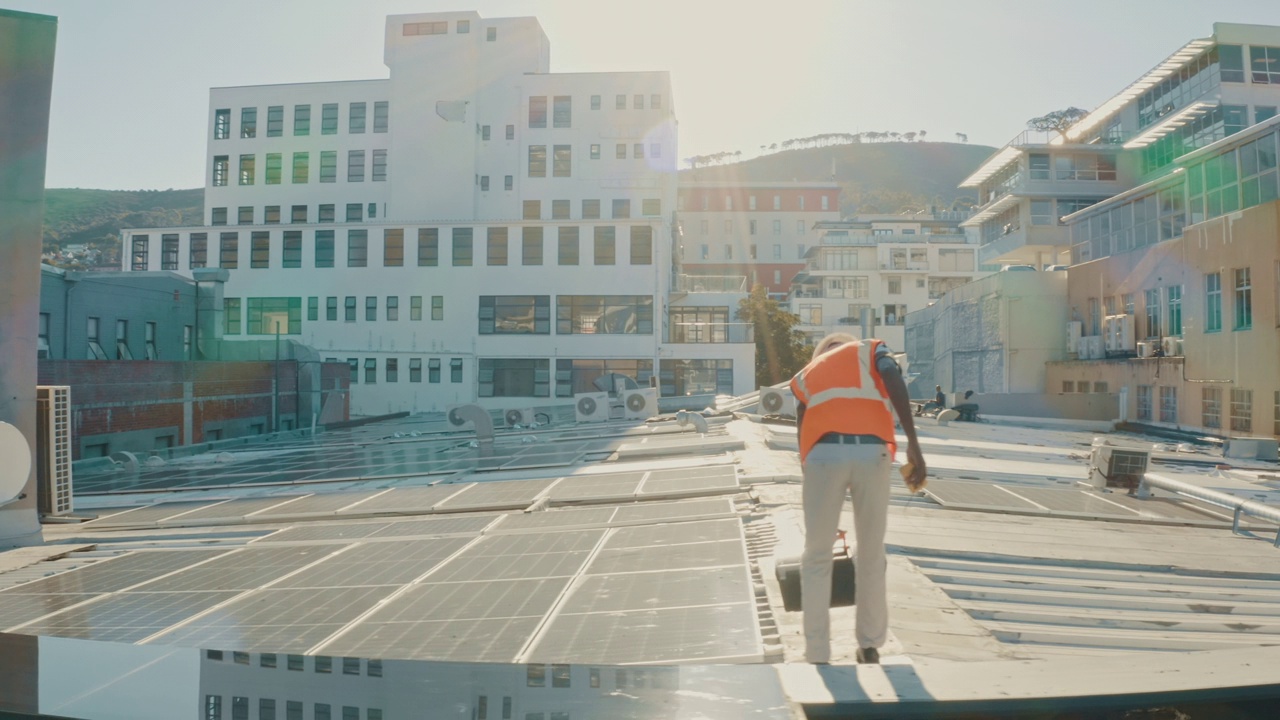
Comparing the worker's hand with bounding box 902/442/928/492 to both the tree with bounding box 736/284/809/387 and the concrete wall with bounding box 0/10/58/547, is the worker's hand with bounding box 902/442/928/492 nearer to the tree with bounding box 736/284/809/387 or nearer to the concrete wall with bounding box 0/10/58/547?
the concrete wall with bounding box 0/10/58/547

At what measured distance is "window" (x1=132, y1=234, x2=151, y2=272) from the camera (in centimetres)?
5747

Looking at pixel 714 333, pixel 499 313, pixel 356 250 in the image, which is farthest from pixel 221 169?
pixel 714 333

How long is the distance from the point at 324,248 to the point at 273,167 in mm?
12190

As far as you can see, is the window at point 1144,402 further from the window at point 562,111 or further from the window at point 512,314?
the window at point 562,111

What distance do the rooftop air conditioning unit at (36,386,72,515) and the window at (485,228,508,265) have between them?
1714 inches

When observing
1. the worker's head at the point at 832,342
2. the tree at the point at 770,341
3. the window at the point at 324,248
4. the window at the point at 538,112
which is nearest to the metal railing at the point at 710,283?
the tree at the point at 770,341

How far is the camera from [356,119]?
6481 cm

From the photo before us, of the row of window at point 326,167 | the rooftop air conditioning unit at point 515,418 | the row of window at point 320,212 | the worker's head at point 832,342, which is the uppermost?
Result: the row of window at point 326,167

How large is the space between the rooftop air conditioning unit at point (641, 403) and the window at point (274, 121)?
4606 centimetres

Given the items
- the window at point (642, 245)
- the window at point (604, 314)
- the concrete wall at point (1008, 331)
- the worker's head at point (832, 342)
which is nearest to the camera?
the worker's head at point (832, 342)

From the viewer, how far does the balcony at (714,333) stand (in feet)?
176

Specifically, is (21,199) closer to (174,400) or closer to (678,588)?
(678,588)

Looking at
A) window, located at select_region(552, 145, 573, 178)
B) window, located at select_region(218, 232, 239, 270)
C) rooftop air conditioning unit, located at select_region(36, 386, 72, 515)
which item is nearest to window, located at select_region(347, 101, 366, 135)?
window, located at select_region(218, 232, 239, 270)

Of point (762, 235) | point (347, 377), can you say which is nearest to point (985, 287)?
point (347, 377)
